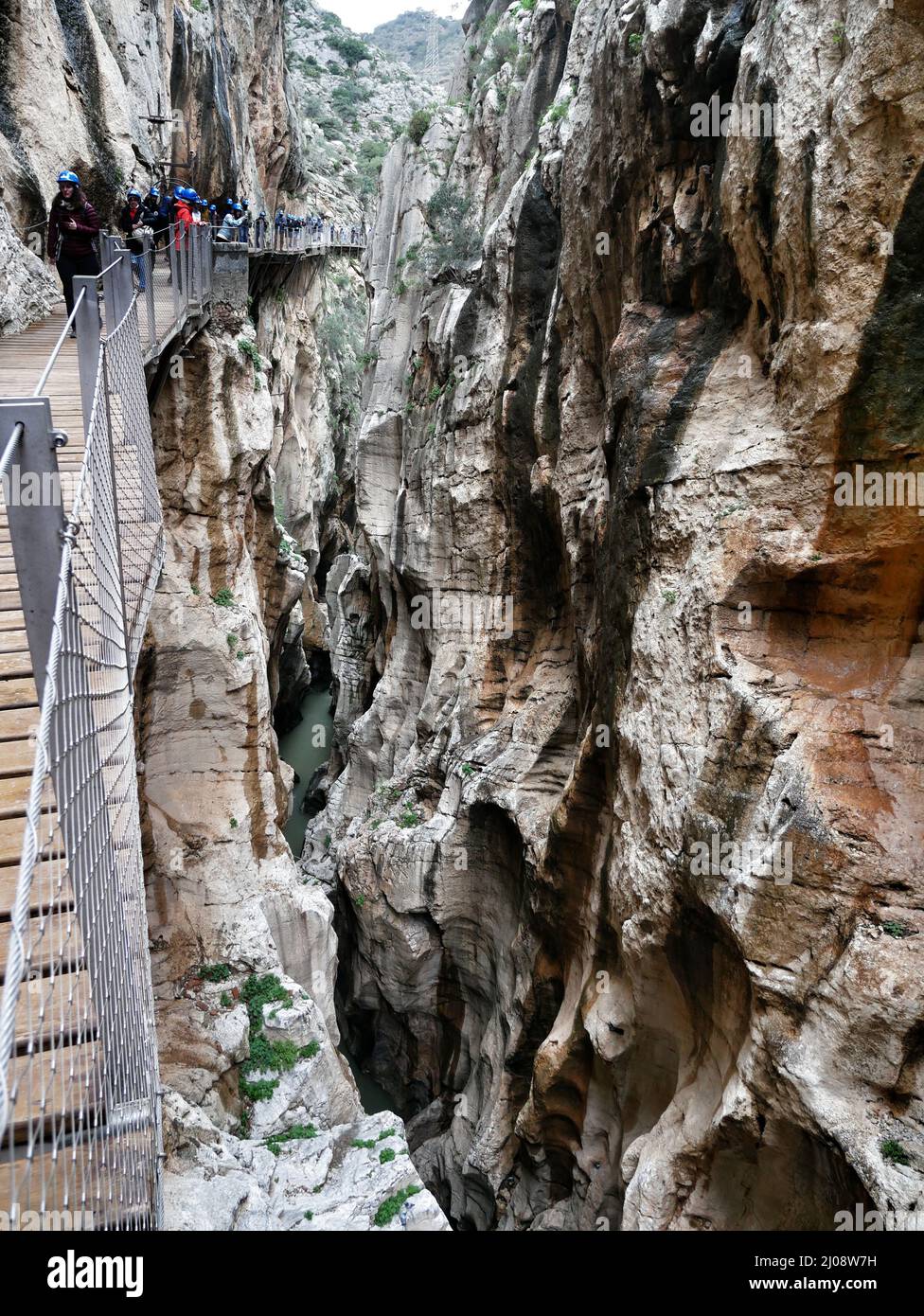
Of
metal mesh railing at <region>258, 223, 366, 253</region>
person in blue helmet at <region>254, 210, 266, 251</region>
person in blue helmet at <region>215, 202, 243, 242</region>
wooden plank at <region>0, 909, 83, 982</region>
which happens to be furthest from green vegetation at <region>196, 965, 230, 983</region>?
person in blue helmet at <region>254, 210, 266, 251</region>

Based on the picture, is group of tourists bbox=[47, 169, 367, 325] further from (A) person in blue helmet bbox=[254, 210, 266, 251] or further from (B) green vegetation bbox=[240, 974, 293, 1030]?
(B) green vegetation bbox=[240, 974, 293, 1030]

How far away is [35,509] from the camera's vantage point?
9.37 ft

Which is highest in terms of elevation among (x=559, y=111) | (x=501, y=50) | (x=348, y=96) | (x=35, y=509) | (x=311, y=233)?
(x=348, y=96)

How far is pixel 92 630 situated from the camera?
3645 mm

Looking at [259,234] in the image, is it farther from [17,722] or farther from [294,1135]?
[17,722]

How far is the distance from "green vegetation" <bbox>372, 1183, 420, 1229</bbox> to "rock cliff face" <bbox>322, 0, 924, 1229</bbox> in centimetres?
214

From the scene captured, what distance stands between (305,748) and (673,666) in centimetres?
2163

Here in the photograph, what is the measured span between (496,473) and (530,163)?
484 cm

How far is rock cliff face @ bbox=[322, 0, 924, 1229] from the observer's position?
5.72 m

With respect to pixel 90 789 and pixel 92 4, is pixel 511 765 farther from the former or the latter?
pixel 92 4

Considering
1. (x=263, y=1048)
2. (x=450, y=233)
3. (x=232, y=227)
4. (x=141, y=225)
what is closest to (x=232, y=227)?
(x=232, y=227)

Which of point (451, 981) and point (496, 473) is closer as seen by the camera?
point (496, 473)
